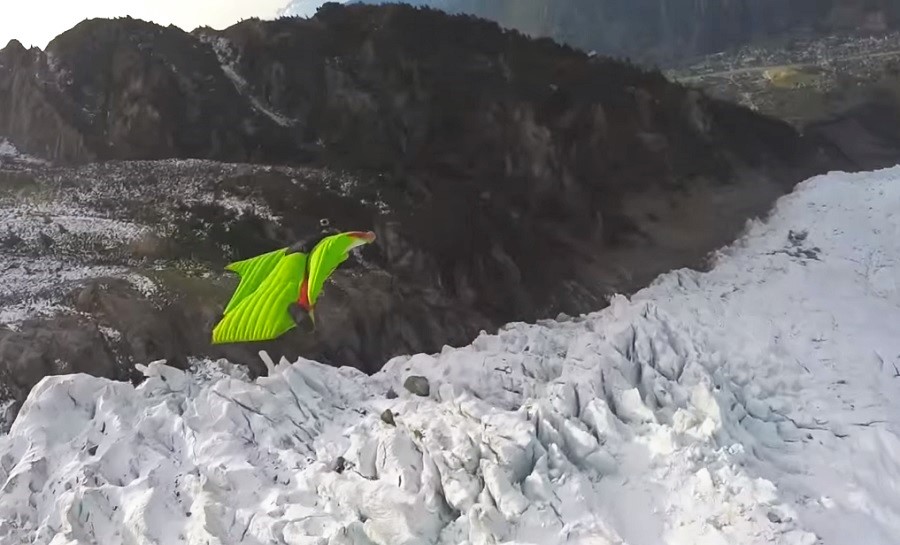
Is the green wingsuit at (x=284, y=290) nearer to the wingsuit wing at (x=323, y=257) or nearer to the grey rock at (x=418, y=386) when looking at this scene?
the wingsuit wing at (x=323, y=257)

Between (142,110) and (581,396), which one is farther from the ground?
(142,110)

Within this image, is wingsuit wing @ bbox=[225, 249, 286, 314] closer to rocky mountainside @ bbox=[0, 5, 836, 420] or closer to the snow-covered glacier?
the snow-covered glacier

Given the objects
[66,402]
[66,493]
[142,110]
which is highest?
[142,110]

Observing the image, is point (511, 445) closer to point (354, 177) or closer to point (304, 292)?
point (304, 292)

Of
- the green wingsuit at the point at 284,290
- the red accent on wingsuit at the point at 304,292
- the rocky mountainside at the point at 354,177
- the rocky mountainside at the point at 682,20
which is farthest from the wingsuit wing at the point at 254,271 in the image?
the rocky mountainside at the point at 682,20

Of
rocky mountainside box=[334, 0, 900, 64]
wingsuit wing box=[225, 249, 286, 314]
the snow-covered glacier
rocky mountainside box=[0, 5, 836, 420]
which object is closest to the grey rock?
the snow-covered glacier

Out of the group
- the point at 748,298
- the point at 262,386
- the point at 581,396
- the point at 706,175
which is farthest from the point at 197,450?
the point at 706,175

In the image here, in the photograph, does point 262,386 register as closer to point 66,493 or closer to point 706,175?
point 66,493
